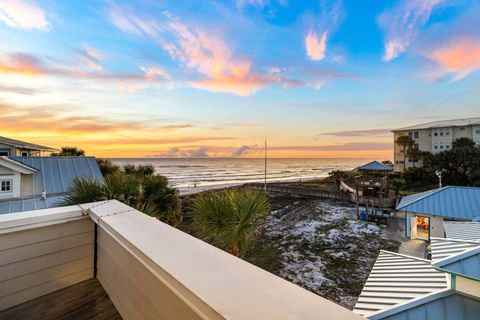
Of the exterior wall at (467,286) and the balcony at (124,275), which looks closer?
the balcony at (124,275)

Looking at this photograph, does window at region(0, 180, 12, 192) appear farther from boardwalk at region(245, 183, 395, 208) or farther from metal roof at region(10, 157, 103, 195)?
boardwalk at region(245, 183, 395, 208)

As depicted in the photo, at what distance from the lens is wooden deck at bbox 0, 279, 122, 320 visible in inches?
76.8

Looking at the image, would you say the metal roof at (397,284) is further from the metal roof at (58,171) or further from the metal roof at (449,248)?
the metal roof at (58,171)

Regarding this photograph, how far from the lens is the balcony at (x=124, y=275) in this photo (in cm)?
76

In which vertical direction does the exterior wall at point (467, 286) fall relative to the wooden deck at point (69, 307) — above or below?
below

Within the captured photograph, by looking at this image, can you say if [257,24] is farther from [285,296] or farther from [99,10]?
[285,296]

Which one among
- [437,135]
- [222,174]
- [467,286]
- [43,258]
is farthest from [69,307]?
[222,174]

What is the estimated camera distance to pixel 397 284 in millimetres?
4004

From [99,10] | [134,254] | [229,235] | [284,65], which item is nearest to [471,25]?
[284,65]

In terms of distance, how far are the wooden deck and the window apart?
1077cm

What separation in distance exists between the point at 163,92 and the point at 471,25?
620 inches

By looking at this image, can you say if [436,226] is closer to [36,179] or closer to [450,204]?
[450,204]

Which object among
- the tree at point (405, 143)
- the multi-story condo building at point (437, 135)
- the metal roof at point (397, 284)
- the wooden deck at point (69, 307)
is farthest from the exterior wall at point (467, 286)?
the multi-story condo building at point (437, 135)

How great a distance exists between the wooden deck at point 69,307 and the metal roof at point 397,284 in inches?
133
